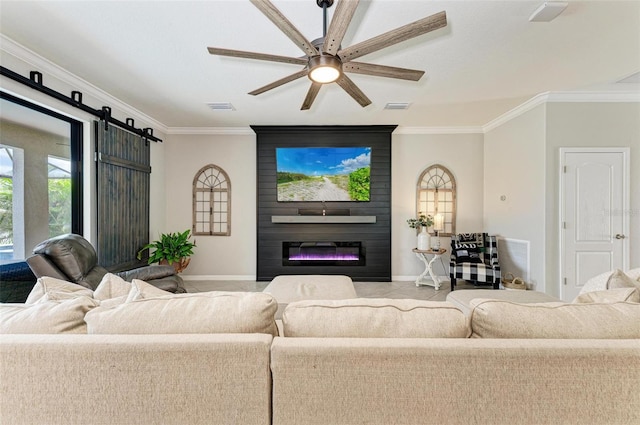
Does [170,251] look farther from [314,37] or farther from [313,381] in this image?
[313,381]

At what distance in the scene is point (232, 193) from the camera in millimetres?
4773

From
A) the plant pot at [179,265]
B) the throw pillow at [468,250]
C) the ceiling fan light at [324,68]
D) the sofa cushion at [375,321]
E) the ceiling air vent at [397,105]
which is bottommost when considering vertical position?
the plant pot at [179,265]

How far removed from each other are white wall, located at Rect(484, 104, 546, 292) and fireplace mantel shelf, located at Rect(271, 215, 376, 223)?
1998mm

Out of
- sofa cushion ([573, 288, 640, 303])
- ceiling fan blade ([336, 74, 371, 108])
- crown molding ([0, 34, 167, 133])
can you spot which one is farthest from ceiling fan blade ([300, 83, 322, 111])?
crown molding ([0, 34, 167, 133])

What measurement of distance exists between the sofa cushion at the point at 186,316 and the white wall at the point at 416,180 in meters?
4.02

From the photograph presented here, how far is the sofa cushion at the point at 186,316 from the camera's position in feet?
3.16

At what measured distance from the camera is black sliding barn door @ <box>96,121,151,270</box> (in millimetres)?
3322

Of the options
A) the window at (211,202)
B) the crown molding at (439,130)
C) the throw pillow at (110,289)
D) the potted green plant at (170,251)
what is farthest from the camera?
the window at (211,202)

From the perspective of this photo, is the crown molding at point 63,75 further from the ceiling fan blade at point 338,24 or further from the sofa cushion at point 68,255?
the ceiling fan blade at point 338,24

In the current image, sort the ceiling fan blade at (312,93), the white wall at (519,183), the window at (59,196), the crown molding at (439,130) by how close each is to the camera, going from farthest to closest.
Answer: the crown molding at (439,130)
the white wall at (519,183)
the window at (59,196)
the ceiling fan blade at (312,93)

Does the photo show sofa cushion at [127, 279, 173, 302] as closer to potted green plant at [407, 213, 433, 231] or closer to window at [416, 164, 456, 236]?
potted green plant at [407, 213, 433, 231]

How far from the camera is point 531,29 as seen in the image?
213 cm

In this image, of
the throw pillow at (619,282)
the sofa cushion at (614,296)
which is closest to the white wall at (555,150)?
the throw pillow at (619,282)

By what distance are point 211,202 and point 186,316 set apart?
413 cm
